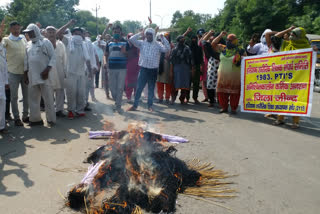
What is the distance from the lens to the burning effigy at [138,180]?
283cm

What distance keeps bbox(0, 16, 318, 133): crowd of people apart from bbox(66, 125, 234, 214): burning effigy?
2.87 m

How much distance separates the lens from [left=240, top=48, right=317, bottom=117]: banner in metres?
5.89

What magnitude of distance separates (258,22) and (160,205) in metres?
34.1

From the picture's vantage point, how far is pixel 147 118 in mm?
6773

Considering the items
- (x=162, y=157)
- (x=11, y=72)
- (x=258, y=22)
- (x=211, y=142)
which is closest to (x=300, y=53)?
(x=211, y=142)

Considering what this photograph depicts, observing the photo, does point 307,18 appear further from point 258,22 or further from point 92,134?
point 92,134

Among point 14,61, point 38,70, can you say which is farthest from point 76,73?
point 14,61

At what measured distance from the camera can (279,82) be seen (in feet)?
21.0

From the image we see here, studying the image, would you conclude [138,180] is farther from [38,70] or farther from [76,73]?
[76,73]

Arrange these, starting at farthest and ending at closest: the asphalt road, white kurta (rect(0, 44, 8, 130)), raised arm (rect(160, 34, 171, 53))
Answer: raised arm (rect(160, 34, 171, 53)) → white kurta (rect(0, 44, 8, 130)) → the asphalt road

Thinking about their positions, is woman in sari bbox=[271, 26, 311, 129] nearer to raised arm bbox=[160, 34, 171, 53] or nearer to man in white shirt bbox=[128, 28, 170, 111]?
raised arm bbox=[160, 34, 171, 53]

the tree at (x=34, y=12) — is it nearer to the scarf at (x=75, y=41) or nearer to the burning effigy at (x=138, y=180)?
the scarf at (x=75, y=41)

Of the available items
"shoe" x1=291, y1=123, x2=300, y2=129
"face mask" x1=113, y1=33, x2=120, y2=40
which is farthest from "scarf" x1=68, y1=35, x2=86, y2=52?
"shoe" x1=291, y1=123, x2=300, y2=129

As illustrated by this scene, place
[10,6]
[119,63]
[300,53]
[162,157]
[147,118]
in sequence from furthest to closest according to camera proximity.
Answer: [10,6]
[119,63]
[147,118]
[300,53]
[162,157]
